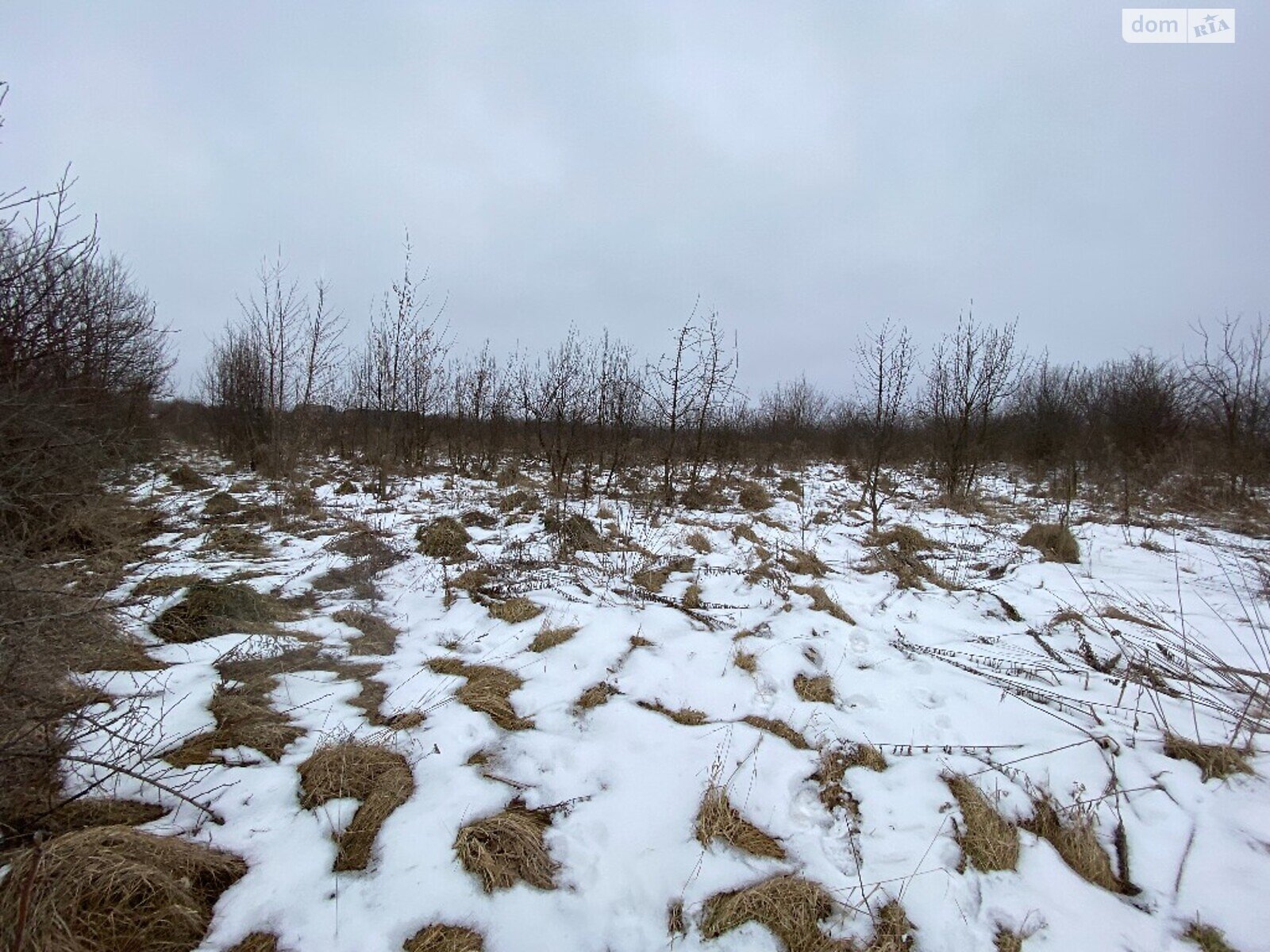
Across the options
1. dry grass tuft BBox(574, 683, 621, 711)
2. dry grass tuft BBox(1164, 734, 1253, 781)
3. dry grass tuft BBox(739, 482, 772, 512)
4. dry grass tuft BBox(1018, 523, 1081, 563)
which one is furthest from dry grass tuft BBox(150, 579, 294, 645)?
dry grass tuft BBox(1018, 523, 1081, 563)

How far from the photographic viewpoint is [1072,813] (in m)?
2.18

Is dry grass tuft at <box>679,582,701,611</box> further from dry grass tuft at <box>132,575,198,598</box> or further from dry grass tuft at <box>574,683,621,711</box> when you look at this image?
dry grass tuft at <box>132,575,198,598</box>

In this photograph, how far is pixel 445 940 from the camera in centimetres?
169

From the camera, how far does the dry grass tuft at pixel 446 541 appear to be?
20.4ft

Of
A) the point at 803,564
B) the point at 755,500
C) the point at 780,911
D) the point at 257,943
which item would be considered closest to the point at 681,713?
the point at 780,911

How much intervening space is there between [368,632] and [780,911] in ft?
11.5

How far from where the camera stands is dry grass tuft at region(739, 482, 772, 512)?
33.2ft

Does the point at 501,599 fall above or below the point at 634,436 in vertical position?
below

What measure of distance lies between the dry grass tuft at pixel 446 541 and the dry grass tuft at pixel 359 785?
143 inches

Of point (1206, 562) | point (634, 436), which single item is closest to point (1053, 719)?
point (1206, 562)

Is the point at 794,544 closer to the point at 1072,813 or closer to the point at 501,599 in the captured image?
the point at 501,599

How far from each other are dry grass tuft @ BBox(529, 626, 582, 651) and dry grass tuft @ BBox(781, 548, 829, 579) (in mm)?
2750

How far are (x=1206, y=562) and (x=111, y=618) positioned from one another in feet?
35.2

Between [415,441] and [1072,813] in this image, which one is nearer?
[1072,813]
